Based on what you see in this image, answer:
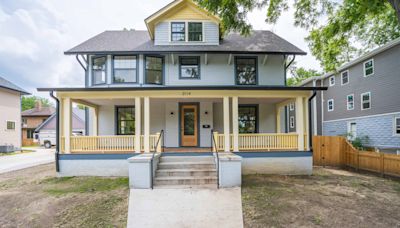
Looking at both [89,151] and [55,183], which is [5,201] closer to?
[55,183]

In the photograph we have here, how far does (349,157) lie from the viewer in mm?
10297

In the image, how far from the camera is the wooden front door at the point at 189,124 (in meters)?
11.1

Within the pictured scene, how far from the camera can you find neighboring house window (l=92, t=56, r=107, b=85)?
35.8ft

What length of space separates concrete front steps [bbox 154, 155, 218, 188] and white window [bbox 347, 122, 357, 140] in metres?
12.7

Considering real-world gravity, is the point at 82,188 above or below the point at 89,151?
below

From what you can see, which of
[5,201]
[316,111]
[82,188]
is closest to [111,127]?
[82,188]

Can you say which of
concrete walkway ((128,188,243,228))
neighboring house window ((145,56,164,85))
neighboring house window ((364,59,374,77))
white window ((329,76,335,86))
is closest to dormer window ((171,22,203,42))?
neighboring house window ((145,56,164,85))

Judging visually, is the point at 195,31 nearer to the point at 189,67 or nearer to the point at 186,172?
the point at 189,67

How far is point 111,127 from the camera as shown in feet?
37.1

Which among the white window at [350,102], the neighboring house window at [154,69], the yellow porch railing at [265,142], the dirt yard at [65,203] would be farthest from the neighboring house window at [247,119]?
the white window at [350,102]

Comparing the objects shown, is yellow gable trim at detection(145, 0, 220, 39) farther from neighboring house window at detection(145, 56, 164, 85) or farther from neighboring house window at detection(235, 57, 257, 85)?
neighboring house window at detection(235, 57, 257, 85)

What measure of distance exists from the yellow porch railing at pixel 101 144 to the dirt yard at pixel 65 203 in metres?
1.25

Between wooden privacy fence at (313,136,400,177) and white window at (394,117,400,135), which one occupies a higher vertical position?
white window at (394,117,400,135)

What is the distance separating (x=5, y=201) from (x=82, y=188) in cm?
191
